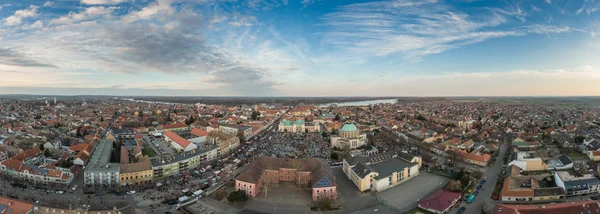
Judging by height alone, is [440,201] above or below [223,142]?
below

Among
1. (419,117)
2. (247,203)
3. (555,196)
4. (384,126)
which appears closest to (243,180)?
(247,203)

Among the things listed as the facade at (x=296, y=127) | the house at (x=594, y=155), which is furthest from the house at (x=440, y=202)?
the facade at (x=296, y=127)

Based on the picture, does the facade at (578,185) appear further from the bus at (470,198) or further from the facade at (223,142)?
the facade at (223,142)

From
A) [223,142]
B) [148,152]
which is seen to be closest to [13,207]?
[148,152]

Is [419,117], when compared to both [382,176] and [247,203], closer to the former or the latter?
[382,176]

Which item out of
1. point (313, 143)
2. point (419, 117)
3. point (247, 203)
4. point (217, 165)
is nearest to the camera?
point (247, 203)

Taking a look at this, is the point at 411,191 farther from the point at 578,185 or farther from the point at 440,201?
the point at 578,185
